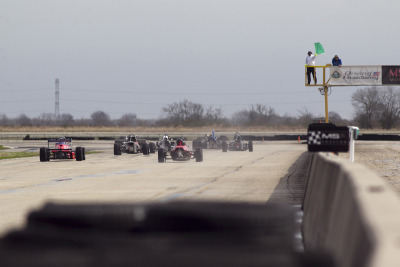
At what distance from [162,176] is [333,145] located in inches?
447

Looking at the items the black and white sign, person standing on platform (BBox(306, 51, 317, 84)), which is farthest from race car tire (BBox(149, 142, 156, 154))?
the black and white sign

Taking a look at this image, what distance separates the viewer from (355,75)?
4034cm

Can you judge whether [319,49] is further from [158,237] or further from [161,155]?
[158,237]

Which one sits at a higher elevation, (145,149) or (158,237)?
(158,237)

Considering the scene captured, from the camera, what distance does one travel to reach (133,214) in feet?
13.5

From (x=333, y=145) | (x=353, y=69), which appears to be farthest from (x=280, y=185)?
(x=353, y=69)

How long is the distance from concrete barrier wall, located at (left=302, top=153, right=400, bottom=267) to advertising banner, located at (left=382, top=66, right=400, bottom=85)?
33662 millimetres

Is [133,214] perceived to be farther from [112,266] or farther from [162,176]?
[162,176]

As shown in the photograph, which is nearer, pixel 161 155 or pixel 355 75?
pixel 161 155

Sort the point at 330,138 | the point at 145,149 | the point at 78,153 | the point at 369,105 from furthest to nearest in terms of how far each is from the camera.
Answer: the point at 369,105
the point at 145,149
the point at 78,153
the point at 330,138

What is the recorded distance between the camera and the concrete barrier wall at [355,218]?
320 centimetres

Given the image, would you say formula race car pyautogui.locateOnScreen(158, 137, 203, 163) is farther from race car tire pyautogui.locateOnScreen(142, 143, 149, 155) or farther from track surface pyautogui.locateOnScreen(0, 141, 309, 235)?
race car tire pyautogui.locateOnScreen(142, 143, 149, 155)

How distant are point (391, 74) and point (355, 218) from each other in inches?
1485

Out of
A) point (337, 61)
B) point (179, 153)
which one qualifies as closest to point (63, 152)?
point (179, 153)
